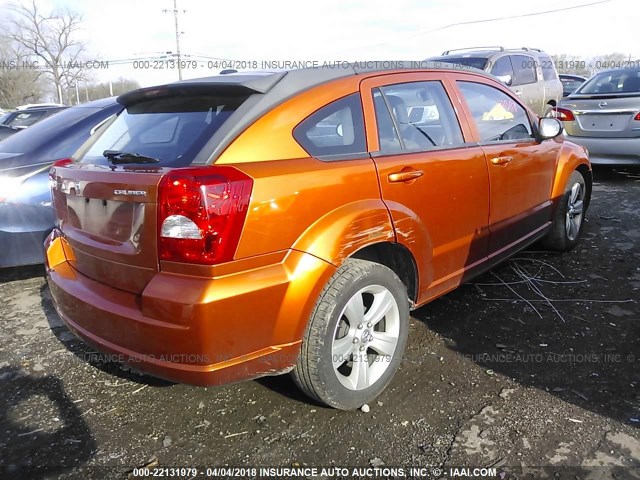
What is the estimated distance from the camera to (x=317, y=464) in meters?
2.20

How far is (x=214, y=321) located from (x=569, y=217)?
3.78m

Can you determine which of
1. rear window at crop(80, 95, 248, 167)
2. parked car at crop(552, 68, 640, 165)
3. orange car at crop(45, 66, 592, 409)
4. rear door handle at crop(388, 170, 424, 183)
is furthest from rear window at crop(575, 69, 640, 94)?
rear window at crop(80, 95, 248, 167)

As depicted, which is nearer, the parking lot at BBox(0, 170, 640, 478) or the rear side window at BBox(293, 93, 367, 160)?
the parking lot at BBox(0, 170, 640, 478)

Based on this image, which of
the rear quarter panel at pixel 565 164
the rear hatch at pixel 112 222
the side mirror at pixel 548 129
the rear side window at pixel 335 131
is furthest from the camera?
the rear quarter panel at pixel 565 164

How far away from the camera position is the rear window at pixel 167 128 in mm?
2209

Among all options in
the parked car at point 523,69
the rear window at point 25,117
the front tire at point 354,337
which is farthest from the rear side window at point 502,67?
the rear window at point 25,117

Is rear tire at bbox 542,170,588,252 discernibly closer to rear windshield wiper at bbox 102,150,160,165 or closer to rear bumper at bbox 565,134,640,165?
rear bumper at bbox 565,134,640,165

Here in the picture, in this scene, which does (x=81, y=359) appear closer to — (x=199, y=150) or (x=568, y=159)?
(x=199, y=150)

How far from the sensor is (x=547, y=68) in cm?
1096

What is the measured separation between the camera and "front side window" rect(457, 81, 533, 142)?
3375mm

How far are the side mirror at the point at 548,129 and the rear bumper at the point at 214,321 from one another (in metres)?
2.56

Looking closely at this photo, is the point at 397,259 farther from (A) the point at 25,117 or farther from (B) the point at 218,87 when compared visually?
(A) the point at 25,117

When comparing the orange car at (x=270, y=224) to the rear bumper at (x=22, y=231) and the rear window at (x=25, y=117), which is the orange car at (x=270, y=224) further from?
the rear window at (x=25, y=117)

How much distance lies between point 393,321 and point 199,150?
1.35m
